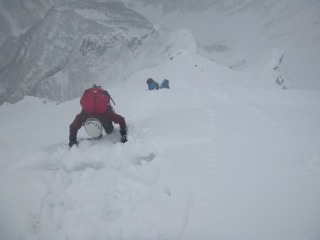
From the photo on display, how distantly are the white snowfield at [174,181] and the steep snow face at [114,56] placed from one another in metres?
48.6

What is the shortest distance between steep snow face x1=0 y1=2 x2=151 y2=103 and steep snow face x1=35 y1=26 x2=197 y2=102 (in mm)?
40924

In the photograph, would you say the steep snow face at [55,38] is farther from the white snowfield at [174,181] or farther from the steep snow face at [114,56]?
the white snowfield at [174,181]

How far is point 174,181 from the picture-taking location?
582 centimetres

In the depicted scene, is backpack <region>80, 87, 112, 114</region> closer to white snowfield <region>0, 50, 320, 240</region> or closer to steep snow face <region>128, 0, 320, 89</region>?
white snowfield <region>0, 50, 320, 240</region>

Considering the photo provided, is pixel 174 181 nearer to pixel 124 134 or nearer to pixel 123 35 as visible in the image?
pixel 124 134

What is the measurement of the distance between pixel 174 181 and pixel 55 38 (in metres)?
135

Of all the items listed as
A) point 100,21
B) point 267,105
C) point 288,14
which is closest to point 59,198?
point 267,105

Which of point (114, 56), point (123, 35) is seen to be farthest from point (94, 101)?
point (123, 35)

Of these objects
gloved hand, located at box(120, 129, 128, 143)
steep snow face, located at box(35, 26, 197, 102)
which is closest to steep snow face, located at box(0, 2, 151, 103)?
steep snow face, located at box(35, 26, 197, 102)

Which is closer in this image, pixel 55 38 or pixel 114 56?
pixel 114 56

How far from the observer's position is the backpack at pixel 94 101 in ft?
23.1

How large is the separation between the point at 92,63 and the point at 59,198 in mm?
70833

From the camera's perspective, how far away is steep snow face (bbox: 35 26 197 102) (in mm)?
62156

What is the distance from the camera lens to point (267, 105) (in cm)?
1112
